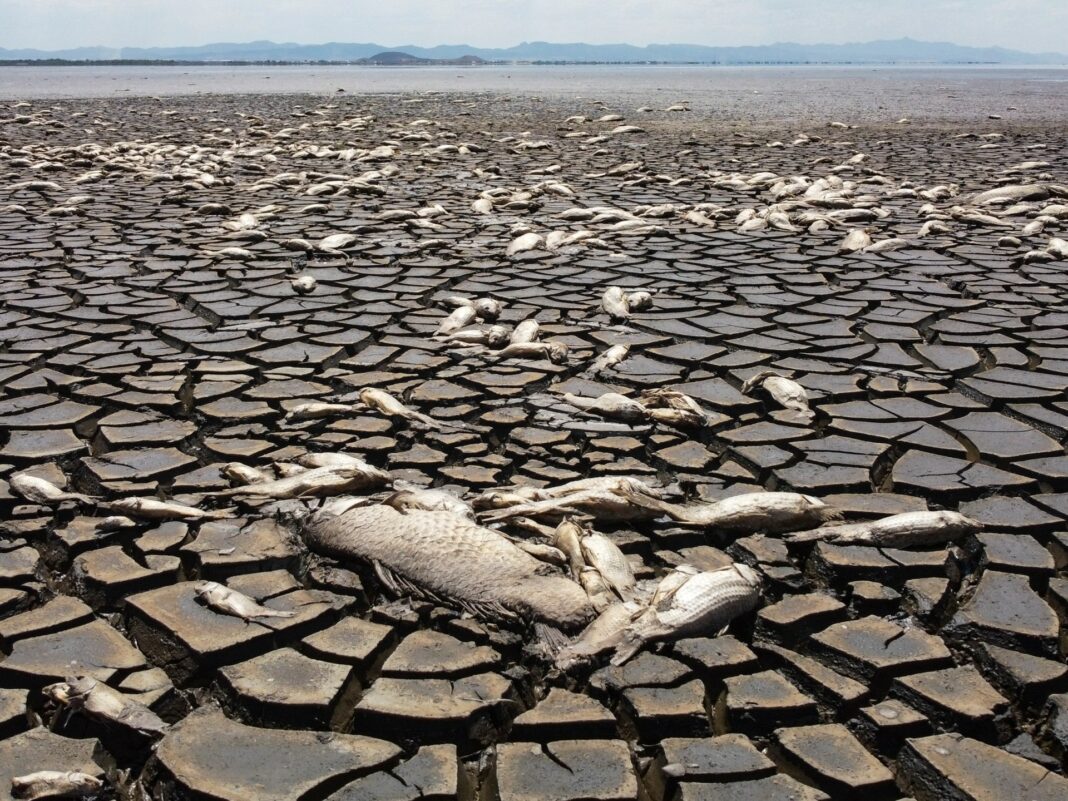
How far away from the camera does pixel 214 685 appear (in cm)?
227

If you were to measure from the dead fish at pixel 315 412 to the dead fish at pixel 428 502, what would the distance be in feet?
3.07

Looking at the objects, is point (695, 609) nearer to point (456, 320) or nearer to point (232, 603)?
point (232, 603)

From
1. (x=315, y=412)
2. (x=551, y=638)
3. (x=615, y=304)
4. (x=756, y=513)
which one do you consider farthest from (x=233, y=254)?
(x=551, y=638)

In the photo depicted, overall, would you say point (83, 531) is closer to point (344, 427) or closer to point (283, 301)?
point (344, 427)

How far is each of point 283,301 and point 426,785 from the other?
14.1 feet

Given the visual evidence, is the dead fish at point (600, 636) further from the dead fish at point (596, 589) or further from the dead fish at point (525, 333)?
the dead fish at point (525, 333)

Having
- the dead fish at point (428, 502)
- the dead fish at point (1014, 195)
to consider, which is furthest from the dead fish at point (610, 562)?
the dead fish at point (1014, 195)

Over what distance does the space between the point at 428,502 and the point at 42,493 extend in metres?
1.25

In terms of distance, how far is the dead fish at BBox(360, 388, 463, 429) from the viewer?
383cm

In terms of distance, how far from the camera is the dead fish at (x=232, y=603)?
2.50m

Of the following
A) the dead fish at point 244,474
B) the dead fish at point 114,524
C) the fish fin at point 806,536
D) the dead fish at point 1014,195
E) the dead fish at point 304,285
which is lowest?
the fish fin at point 806,536

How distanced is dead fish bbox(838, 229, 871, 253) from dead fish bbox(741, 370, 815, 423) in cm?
344

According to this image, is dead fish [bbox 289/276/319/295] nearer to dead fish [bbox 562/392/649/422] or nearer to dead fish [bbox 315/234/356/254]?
dead fish [bbox 315/234/356/254]

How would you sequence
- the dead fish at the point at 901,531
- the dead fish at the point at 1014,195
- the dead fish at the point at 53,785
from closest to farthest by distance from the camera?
the dead fish at the point at 53,785 → the dead fish at the point at 901,531 → the dead fish at the point at 1014,195
